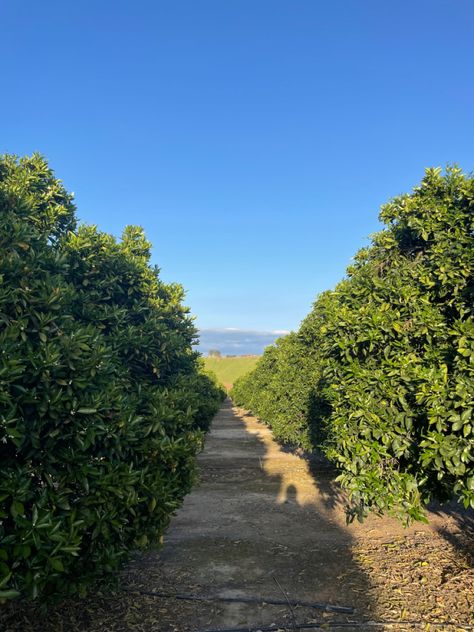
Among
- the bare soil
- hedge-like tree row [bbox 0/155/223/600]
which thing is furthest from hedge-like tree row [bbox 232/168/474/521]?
hedge-like tree row [bbox 0/155/223/600]

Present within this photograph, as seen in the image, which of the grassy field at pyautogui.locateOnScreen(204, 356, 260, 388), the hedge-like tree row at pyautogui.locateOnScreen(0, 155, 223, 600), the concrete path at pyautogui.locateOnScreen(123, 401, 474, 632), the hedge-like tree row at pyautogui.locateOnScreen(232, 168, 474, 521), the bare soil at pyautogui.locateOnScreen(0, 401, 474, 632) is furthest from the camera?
the grassy field at pyautogui.locateOnScreen(204, 356, 260, 388)

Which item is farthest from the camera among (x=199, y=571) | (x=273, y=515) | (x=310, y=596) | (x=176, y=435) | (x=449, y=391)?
(x=273, y=515)

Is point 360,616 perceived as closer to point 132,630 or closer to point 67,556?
point 132,630

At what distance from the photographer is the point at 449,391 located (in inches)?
208

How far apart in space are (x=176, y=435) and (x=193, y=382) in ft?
8.71

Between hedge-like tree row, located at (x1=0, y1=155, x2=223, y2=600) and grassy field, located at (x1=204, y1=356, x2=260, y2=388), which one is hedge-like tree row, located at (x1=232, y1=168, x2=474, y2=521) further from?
grassy field, located at (x1=204, y1=356, x2=260, y2=388)

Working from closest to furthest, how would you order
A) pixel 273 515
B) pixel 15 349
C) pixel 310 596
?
pixel 15 349
pixel 310 596
pixel 273 515

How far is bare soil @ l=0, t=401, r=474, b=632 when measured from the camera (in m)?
5.97

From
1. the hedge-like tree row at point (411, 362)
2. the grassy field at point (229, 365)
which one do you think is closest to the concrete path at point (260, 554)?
the hedge-like tree row at point (411, 362)

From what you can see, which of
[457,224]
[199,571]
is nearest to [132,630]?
[199,571]

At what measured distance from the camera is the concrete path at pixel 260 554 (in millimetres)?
6305

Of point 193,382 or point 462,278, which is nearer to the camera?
point 462,278

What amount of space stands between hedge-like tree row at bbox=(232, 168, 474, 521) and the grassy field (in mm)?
108567

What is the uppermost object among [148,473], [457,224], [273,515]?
[457,224]
